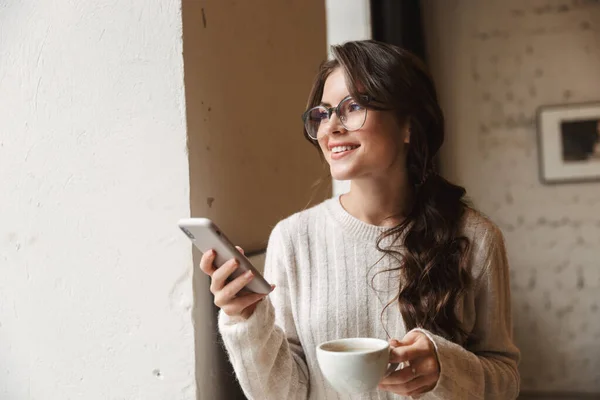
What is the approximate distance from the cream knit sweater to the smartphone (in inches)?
8.2

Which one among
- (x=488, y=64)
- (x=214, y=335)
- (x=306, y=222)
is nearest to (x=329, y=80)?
(x=306, y=222)

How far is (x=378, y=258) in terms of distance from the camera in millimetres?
1291

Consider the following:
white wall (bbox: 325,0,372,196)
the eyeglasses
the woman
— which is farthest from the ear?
white wall (bbox: 325,0,372,196)

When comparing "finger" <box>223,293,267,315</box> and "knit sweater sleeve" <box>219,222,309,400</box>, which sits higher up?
"finger" <box>223,293,267,315</box>

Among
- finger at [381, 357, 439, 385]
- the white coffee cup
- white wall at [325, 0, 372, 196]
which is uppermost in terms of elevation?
white wall at [325, 0, 372, 196]

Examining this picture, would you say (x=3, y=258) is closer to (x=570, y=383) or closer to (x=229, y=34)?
(x=229, y=34)

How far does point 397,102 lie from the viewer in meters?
1.20

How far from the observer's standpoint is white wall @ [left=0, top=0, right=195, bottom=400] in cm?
119

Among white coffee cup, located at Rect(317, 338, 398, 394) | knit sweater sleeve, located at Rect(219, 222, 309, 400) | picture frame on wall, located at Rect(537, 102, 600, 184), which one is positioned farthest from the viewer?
picture frame on wall, located at Rect(537, 102, 600, 184)

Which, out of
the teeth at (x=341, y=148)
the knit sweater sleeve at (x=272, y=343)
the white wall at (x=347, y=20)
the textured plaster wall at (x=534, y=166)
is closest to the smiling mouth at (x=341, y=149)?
the teeth at (x=341, y=148)

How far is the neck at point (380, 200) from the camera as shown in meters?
1.31

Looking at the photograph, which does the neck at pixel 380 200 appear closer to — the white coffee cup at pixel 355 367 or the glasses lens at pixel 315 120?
the glasses lens at pixel 315 120

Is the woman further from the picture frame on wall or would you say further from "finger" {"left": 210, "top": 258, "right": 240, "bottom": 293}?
the picture frame on wall

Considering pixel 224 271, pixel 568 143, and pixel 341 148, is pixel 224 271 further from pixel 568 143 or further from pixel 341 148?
pixel 568 143
